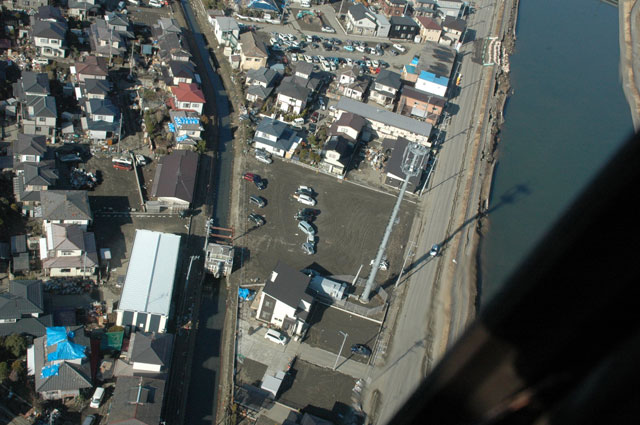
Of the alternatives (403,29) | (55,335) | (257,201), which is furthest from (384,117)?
(55,335)

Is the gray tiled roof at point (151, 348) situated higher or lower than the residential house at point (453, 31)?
lower

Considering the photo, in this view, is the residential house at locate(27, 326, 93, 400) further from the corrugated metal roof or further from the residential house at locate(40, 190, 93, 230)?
the residential house at locate(40, 190, 93, 230)

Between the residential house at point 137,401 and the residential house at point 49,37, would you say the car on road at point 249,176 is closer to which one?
the residential house at point 137,401

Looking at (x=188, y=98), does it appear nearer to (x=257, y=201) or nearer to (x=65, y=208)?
(x=257, y=201)

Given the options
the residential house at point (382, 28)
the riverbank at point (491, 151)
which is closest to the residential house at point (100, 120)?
the riverbank at point (491, 151)

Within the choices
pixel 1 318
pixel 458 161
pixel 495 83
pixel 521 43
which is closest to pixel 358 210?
pixel 458 161

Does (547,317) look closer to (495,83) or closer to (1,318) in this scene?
(1,318)

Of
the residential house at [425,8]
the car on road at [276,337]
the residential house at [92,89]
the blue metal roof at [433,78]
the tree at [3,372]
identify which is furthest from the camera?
the residential house at [425,8]
